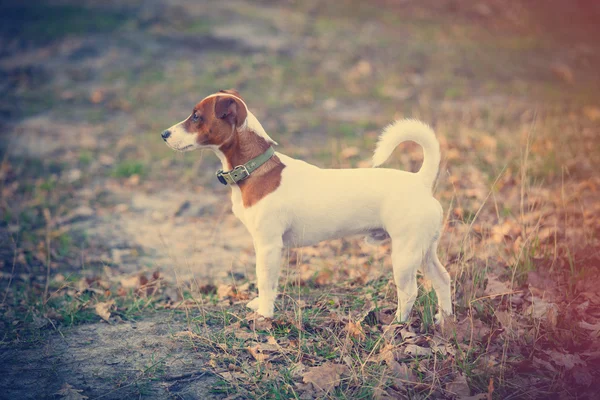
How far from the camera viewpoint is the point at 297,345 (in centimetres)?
339

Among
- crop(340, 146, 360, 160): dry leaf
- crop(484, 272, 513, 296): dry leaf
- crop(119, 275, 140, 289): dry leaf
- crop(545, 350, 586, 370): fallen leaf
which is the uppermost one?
crop(340, 146, 360, 160): dry leaf

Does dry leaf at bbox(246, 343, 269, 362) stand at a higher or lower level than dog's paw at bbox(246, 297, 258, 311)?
lower

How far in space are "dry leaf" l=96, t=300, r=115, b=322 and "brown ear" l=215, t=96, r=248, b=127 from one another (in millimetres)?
1710

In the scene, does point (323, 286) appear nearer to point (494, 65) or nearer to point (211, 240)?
point (211, 240)

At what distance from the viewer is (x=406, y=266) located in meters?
3.23

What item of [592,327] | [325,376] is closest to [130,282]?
[325,376]

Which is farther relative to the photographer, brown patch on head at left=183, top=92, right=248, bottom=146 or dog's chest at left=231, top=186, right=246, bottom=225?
dog's chest at left=231, top=186, right=246, bottom=225

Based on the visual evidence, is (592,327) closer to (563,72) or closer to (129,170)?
(129,170)

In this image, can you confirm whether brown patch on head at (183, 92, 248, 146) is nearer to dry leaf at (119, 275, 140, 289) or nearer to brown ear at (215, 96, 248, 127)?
brown ear at (215, 96, 248, 127)

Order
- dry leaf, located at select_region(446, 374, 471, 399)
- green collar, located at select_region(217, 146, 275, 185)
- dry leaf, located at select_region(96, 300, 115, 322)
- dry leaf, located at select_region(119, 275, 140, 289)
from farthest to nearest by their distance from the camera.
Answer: dry leaf, located at select_region(119, 275, 140, 289)
dry leaf, located at select_region(96, 300, 115, 322)
green collar, located at select_region(217, 146, 275, 185)
dry leaf, located at select_region(446, 374, 471, 399)

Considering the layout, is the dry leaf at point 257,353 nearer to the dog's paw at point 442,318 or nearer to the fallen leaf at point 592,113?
the dog's paw at point 442,318

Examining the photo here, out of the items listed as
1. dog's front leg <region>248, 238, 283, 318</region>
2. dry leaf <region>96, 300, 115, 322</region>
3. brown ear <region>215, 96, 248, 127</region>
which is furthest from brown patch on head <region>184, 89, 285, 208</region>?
dry leaf <region>96, 300, 115, 322</region>

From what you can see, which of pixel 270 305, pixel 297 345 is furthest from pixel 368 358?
pixel 270 305

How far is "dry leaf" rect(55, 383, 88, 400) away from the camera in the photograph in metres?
2.98
